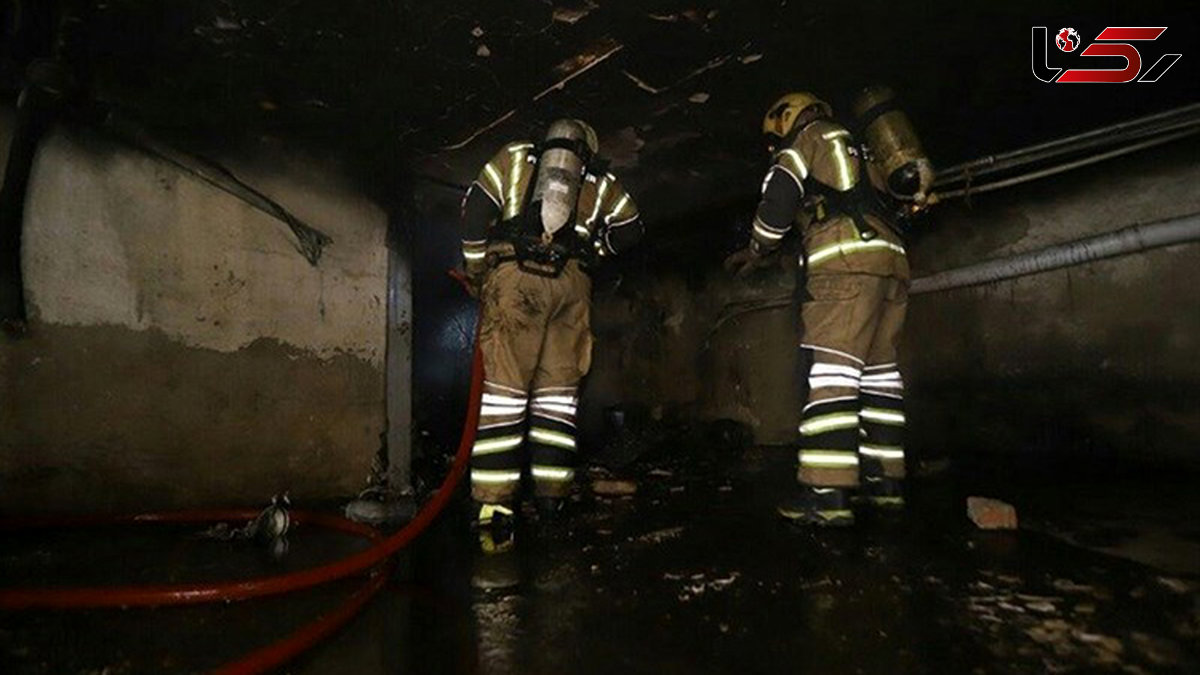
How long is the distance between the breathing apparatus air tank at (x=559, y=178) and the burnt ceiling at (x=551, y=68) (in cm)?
48

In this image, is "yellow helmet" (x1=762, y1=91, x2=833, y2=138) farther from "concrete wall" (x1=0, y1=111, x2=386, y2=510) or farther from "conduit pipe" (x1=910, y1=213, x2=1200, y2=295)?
"concrete wall" (x1=0, y1=111, x2=386, y2=510)

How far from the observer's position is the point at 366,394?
11.8 feet

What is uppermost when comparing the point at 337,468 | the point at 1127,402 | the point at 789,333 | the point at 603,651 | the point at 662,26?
the point at 662,26

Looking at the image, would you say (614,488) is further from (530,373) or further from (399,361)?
(399,361)

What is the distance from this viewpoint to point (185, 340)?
312cm

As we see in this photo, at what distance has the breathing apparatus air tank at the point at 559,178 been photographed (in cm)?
287

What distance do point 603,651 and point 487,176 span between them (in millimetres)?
2367

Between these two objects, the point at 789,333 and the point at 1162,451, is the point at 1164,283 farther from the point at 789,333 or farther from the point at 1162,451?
the point at 789,333

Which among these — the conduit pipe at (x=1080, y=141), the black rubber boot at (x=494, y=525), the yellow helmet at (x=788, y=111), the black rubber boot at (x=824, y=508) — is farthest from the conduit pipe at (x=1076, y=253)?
the black rubber boot at (x=494, y=525)

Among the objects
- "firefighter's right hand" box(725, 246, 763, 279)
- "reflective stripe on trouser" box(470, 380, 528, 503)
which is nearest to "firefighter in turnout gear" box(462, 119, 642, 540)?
"reflective stripe on trouser" box(470, 380, 528, 503)

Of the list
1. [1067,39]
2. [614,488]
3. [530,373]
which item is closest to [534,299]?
[530,373]

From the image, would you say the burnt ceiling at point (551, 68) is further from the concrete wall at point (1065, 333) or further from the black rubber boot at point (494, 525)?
the black rubber boot at point (494, 525)

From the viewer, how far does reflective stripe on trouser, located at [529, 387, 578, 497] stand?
3.06 meters

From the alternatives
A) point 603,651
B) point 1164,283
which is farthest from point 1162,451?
point 603,651
